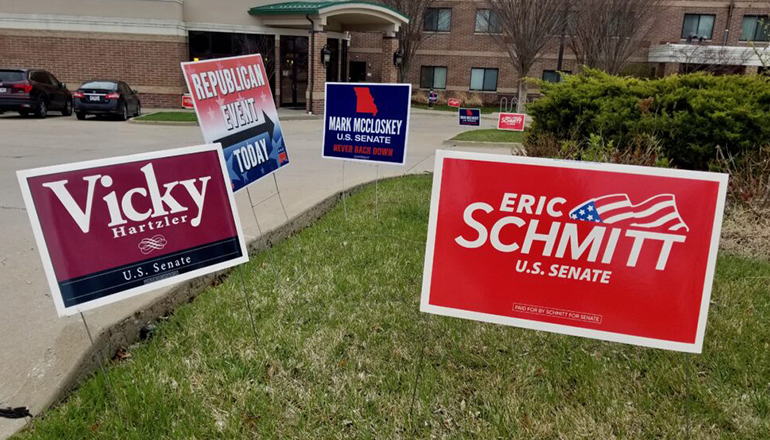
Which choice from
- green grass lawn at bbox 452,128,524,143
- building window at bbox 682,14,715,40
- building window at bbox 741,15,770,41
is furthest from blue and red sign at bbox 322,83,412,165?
building window at bbox 741,15,770,41

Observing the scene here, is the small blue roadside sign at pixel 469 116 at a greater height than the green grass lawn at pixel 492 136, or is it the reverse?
the small blue roadside sign at pixel 469 116

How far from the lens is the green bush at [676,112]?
21.9 ft

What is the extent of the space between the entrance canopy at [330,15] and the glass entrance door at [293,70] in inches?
47.0

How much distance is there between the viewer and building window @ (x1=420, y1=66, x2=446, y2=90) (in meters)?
36.8

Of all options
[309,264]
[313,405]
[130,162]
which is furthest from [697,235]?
[309,264]

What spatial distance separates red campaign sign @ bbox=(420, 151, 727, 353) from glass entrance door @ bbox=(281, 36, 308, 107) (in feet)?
85.5

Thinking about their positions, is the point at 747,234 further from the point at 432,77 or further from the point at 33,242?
the point at 432,77

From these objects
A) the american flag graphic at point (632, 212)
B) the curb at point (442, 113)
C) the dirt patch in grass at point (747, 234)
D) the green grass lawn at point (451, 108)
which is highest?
the american flag graphic at point (632, 212)

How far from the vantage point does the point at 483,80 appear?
3647 centimetres

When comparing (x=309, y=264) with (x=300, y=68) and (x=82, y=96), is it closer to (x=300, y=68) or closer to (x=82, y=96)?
(x=82, y=96)

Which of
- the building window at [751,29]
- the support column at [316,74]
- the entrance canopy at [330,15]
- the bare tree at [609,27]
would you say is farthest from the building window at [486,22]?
the building window at [751,29]

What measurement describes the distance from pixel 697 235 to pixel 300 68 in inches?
1084

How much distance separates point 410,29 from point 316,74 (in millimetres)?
11515

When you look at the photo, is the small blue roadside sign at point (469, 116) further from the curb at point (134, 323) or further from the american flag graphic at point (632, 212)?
the american flag graphic at point (632, 212)
